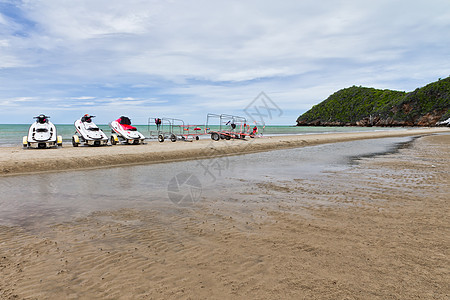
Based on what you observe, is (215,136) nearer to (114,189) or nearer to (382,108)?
(114,189)

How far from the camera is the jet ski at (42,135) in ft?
66.5

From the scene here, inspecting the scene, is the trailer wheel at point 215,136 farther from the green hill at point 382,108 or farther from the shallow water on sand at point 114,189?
the green hill at point 382,108

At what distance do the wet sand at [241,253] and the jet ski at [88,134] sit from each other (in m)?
18.9

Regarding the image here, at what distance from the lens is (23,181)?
10445 millimetres

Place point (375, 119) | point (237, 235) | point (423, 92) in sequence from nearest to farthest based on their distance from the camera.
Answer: point (237, 235), point (423, 92), point (375, 119)

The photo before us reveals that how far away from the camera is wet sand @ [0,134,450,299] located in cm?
331

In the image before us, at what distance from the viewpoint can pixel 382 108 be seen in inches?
5251

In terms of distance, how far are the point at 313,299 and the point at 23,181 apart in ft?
37.4

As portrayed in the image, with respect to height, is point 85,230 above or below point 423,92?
below

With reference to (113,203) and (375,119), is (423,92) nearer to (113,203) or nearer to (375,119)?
(375,119)

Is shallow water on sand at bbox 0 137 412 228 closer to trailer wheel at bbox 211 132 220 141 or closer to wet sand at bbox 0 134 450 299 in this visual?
wet sand at bbox 0 134 450 299

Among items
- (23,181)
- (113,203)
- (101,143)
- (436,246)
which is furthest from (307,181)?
(101,143)

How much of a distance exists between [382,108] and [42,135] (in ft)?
478

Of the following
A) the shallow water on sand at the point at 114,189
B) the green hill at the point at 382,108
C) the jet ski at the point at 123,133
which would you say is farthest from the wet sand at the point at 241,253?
the green hill at the point at 382,108
